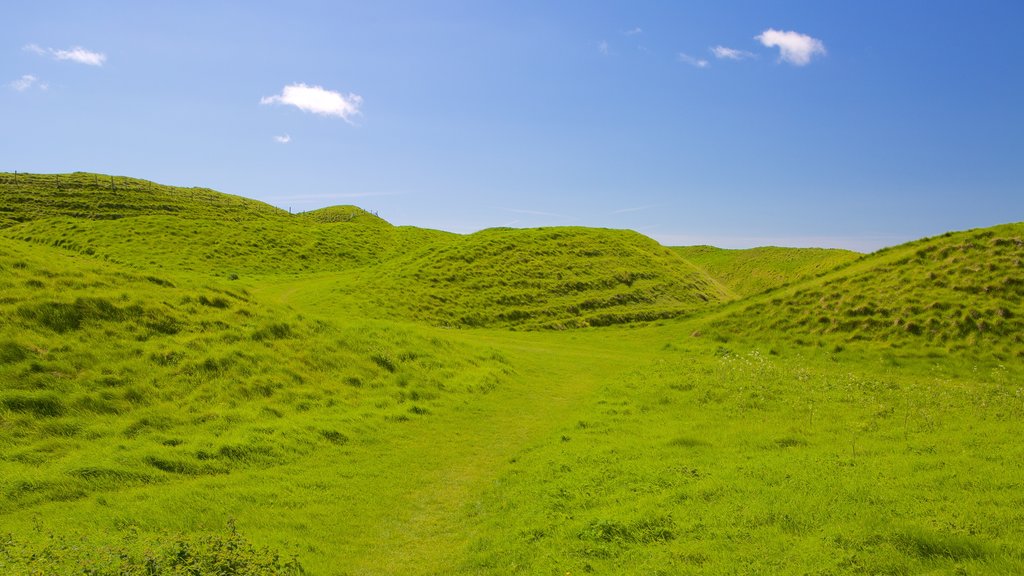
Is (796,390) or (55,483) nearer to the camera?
(55,483)

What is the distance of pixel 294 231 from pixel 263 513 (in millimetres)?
77451

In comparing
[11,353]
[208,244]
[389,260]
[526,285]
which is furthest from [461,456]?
[208,244]

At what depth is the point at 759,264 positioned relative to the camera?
8931cm

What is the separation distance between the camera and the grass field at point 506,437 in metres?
8.28

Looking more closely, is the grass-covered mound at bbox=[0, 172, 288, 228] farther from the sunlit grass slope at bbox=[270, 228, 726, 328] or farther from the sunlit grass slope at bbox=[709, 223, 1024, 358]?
the sunlit grass slope at bbox=[709, 223, 1024, 358]

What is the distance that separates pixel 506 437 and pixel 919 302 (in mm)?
30450

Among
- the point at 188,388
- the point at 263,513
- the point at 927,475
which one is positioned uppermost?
the point at 927,475

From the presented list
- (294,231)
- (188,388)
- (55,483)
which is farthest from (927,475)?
(294,231)

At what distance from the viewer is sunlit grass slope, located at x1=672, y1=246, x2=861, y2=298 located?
80.2 meters

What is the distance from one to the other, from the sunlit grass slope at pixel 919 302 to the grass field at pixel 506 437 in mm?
180

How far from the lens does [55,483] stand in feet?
36.0

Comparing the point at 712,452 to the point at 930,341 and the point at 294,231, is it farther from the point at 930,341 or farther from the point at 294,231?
the point at 294,231

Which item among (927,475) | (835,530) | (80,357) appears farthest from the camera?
(80,357)

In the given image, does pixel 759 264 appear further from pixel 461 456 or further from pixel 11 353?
pixel 11 353
